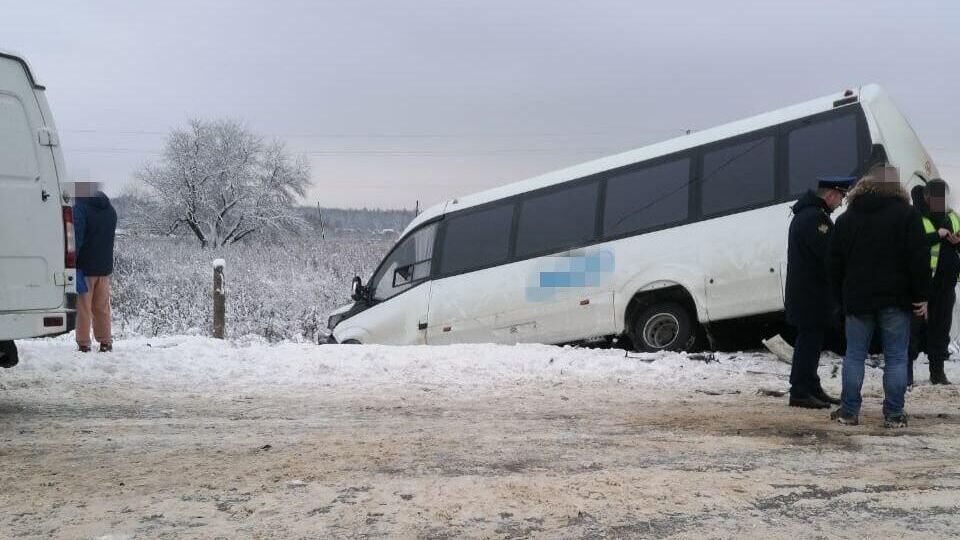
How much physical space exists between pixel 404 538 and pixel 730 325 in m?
6.44

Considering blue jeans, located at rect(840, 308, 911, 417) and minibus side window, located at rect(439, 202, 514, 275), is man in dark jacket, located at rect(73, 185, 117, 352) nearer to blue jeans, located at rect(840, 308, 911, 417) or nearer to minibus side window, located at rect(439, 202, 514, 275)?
minibus side window, located at rect(439, 202, 514, 275)

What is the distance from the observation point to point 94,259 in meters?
8.09

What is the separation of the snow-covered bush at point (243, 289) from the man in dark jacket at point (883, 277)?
884cm

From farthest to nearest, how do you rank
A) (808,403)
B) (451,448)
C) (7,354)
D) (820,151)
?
(820,151)
(808,403)
(7,354)
(451,448)

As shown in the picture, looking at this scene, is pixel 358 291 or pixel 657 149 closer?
pixel 657 149

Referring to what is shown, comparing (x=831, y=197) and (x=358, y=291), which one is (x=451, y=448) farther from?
(x=358, y=291)

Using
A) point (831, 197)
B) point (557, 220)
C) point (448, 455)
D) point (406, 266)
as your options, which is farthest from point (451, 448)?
point (406, 266)

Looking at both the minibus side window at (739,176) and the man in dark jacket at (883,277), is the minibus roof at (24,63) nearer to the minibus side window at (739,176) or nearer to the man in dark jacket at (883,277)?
the man in dark jacket at (883,277)

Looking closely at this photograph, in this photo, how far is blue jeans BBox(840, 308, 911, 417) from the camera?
5051 millimetres

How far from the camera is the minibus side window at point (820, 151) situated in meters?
7.83

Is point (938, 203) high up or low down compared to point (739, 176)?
down

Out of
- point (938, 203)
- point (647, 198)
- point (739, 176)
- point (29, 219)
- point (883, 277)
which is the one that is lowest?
point (883, 277)

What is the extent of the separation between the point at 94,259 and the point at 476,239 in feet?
15.4

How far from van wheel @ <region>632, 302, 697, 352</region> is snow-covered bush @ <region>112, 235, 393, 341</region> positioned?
5639mm
